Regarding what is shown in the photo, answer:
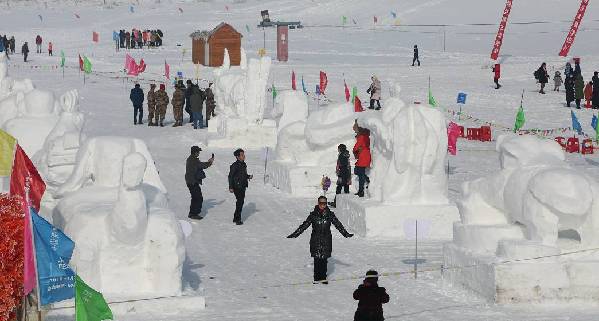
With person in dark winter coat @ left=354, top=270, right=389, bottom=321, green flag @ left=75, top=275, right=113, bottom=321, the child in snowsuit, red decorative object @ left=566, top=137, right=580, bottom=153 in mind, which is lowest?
red decorative object @ left=566, top=137, right=580, bottom=153

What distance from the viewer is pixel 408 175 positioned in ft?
61.7

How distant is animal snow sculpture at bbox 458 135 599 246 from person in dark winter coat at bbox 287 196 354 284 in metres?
1.47

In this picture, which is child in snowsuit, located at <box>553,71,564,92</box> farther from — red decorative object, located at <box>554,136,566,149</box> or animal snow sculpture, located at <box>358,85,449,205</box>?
animal snow sculpture, located at <box>358,85,449,205</box>

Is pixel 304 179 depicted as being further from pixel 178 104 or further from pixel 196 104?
pixel 178 104

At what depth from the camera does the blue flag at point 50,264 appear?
10.9 meters

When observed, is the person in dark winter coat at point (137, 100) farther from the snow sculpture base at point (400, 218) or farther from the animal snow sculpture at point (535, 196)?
the animal snow sculpture at point (535, 196)

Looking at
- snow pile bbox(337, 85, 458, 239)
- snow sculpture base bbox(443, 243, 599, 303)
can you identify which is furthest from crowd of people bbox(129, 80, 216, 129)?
snow sculpture base bbox(443, 243, 599, 303)

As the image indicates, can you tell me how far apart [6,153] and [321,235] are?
3527 mm

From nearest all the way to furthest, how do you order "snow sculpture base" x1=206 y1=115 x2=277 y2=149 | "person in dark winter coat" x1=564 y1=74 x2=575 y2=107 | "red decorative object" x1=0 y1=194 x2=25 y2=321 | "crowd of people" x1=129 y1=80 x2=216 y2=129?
"red decorative object" x1=0 y1=194 x2=25 y2=321, "snow sculpture base" x1=206 y1=115 x2=277 y2=149, "crowd of people" x1=129 y1=80 x2=216 y2=129, "person in dark winter coat" x1=564 y1=74 x2=575 y2=107

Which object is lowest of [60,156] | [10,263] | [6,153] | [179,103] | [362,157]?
[179,103]

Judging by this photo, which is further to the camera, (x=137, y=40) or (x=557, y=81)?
(x=137, y=40)

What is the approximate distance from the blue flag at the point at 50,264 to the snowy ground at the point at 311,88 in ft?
6.42

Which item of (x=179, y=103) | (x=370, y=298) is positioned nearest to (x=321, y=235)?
(x=370, y=298)

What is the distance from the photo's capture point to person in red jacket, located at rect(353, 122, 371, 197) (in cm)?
2011
